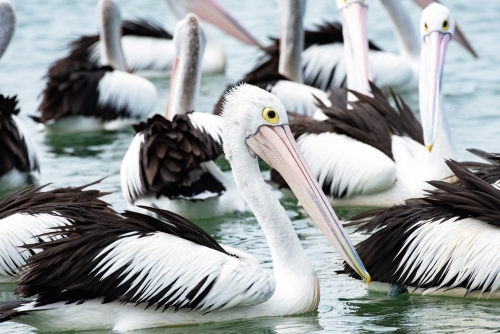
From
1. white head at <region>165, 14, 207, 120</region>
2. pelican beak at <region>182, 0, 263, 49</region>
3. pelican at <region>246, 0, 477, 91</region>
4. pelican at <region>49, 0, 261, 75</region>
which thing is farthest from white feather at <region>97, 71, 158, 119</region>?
white head at <region>165, 14, 207, 120</region>

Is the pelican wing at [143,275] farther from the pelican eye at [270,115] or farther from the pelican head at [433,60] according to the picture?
the pelican head at [433,60]

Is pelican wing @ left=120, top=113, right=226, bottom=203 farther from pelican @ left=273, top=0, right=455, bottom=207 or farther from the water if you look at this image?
pelican @ left=273, top=0, right=455, bottom=207

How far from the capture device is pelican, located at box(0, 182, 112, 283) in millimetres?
5156

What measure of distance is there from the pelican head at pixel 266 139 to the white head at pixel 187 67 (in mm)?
2688

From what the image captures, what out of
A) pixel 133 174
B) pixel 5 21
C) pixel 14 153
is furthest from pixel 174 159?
pixel 5 21

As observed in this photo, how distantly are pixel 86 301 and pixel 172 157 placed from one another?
1933mm

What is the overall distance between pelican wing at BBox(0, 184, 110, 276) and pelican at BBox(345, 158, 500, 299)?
1368 millimetres

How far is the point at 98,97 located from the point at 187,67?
2.59 meters

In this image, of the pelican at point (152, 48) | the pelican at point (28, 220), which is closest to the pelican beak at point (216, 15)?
the pelican at point (152, 48)

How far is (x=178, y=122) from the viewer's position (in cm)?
647

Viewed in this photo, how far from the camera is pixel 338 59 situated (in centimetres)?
1035

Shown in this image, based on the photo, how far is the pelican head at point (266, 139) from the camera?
15.5 feet

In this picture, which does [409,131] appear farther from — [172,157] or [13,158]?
[13,158]

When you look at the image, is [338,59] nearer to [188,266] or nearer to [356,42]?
[356,42]
